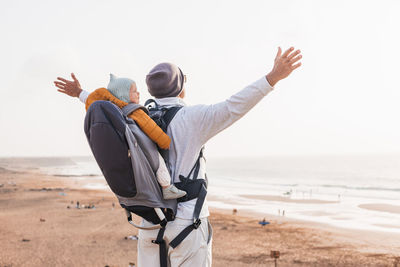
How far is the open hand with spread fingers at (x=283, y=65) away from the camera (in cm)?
184

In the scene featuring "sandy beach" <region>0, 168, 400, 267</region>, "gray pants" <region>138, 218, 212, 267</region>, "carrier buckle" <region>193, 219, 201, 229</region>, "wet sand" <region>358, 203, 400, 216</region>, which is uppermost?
"carrier buckle" <region>193, 219, 201, 229</region>

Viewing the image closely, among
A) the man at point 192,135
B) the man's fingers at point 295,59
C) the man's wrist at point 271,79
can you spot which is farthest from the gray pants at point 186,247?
the man's fingers at point 295,59

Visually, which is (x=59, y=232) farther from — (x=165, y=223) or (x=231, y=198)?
(x=231, y=198)

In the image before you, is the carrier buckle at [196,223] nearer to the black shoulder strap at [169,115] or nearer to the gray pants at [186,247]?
the gray pants at [186,247]

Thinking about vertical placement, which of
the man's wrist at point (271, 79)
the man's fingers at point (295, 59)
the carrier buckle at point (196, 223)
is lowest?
the carrier buckle at point (196, 223)

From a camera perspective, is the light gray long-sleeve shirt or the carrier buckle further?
the carrier buckle

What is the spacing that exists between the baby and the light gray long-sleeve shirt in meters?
0.11

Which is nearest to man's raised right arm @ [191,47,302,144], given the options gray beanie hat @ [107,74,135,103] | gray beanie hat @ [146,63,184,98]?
gray beanie hat @ [146,63,184,98]

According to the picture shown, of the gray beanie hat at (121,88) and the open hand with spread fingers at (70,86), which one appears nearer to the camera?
the gray beanie hat at (121,88)

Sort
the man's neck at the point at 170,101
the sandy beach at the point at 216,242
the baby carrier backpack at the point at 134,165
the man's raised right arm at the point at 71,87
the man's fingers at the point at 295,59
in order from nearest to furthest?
the baby carrier backpack at the point at 134,165, the man's fingers at the point at 295,59, the man's neck at the point at 170,101, the man's raised right arm at the point at 71,87, the sandy beach at the point at 216,242

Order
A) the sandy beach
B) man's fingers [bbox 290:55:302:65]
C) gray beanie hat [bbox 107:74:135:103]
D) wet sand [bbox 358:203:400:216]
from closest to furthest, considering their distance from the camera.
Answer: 1. man's fingers [bbox 290:55:302:65]
2. gray beanie hat [bbox 107:74:135:103]
3. the sandy beach
4. wet sand [bbox 358:203:400:216]

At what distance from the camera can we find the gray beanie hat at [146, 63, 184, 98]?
2.10 metres

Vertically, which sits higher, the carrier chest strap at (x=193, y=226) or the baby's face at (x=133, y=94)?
the baby's face at (x=133, y=94)

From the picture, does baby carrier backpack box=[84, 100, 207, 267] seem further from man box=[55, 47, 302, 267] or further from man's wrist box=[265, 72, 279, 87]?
man's wrist box=[265, 72, 279, 87]
